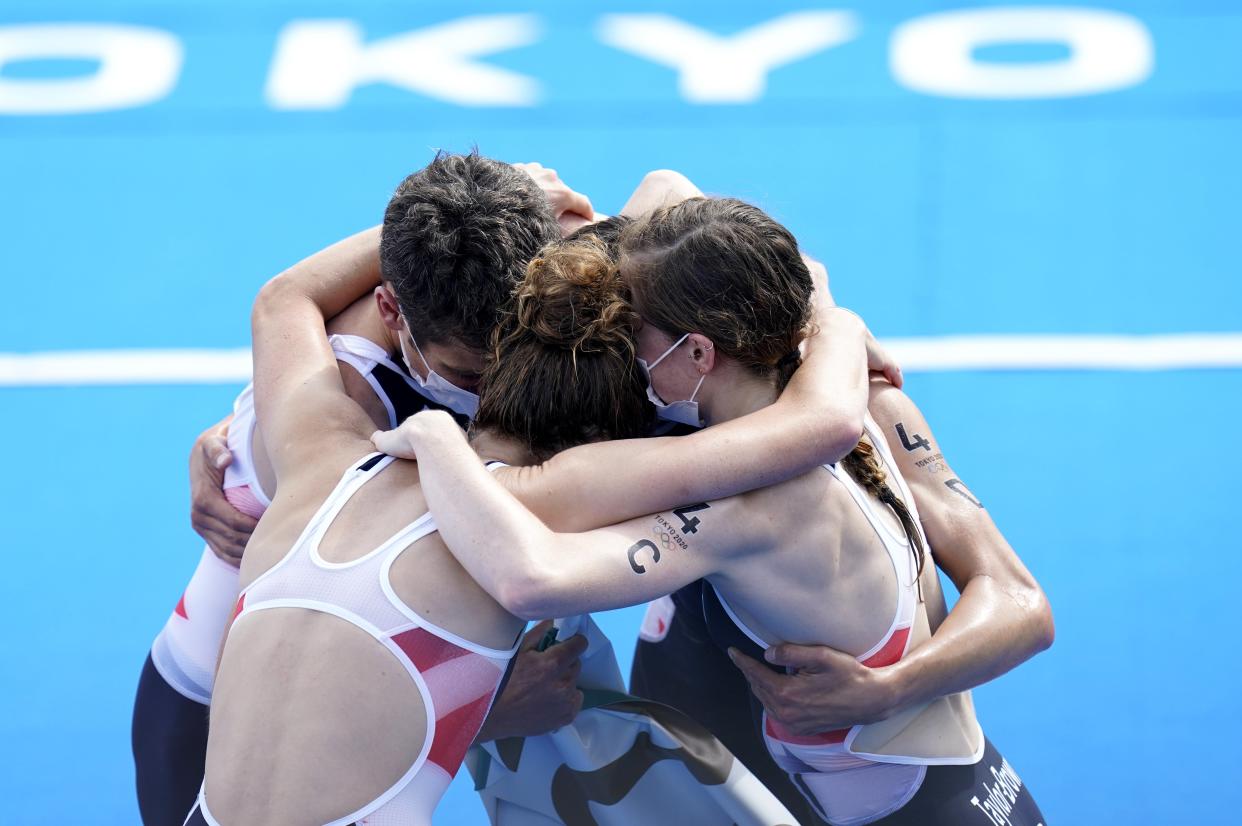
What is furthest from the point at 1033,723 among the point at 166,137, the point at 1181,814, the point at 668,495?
the point at 166,137

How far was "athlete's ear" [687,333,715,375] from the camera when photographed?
2799mm

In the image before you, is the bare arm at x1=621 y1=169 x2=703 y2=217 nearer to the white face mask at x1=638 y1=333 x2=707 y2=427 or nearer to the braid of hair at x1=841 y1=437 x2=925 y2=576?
the white face mask at x1=638 y1=333 x2=707 y2=427

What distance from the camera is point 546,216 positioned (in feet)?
10.1

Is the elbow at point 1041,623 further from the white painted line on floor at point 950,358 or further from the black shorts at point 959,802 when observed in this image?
the white painted line on floor at point 950,358

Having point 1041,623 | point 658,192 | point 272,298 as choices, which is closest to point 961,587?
point 1041,623

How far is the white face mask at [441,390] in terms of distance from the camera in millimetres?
3123

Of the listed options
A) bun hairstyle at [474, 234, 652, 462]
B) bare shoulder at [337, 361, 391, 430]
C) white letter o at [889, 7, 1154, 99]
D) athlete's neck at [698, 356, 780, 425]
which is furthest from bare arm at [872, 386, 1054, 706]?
white letter o at [889, 7, 1154, 99]

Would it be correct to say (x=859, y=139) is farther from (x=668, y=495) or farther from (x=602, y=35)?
(x=668, y=495)

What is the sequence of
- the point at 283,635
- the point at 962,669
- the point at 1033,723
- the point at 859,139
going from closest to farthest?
the point at 283,635 < the point at 962,669 < the point at 1033,723 < the point at 859,139

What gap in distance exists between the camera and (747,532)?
2.69 metres

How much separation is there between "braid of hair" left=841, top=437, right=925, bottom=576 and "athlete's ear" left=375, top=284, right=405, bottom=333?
3.48 ft

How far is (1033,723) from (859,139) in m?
3.50

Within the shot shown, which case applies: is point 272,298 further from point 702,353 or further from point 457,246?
point 702,353

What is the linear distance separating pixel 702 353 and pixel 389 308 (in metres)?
0.78
